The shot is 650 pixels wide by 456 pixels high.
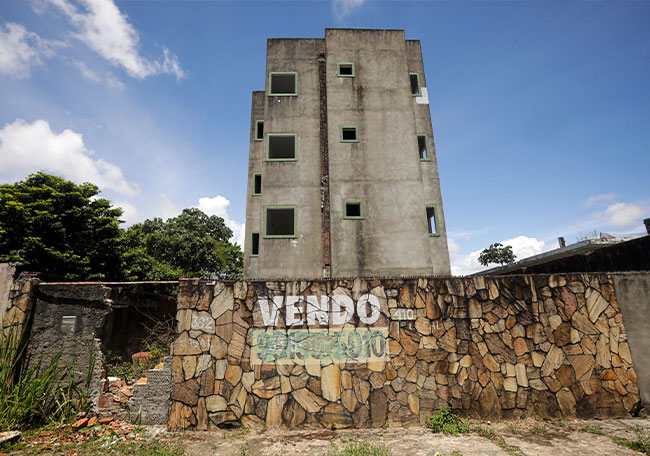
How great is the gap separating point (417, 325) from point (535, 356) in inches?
126

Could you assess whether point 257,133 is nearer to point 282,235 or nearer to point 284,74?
point 284,74

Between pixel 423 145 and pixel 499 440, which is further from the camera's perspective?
pixel 423 145

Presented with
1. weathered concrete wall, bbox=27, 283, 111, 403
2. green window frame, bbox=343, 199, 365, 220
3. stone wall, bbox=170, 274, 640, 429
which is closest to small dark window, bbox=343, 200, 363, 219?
green window frame, bbox=343, 199, 365, 220

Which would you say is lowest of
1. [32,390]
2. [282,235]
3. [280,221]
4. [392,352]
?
[32,390]

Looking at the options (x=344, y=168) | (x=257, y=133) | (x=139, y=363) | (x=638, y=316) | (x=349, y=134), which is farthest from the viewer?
(x=257, y=133)

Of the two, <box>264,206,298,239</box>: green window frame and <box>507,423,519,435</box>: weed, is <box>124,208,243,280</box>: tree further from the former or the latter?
<box>507,423,519,435</box>: weed

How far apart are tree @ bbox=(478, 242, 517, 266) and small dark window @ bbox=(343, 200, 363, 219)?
53.4 metres

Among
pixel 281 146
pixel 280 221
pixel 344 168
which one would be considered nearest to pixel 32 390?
pixel 280 221

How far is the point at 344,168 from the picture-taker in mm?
15750

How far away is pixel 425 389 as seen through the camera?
7.76 m

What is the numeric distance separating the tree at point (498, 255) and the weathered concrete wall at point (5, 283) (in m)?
65.0

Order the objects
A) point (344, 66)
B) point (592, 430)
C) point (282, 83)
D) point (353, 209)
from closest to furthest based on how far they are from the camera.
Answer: point (592, 430)
point (353, 209)
point (344, 66)
point (282, 83)

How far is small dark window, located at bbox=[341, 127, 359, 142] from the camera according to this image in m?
16.1

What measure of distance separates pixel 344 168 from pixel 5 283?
12.9 m
